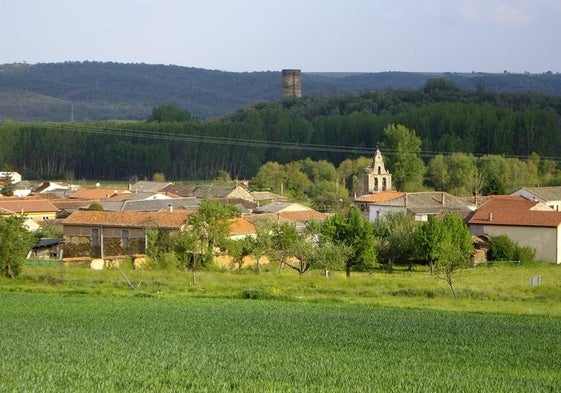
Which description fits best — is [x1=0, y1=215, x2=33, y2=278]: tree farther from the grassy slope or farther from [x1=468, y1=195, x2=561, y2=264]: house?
[x1=468, y1=195, x2=561, y2=264]: house

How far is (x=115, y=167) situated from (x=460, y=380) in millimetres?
111387

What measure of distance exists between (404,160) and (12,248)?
172 feet

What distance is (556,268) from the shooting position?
2052 inches

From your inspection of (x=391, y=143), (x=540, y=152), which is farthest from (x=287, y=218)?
(x=540, y=152)

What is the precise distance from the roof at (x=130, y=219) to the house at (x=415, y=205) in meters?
18.4

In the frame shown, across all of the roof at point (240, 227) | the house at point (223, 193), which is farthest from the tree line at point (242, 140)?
the roof at point (240, 227)

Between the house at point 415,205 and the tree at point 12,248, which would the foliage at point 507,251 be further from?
the tree at point 12,248

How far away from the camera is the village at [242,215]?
4956cm

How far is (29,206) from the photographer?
67438 millimetres

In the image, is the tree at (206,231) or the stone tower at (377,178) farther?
the stone tower at (377,178)

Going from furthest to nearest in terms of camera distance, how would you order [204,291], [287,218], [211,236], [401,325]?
[287,218] < [211,236] < [204,291] < [401,325]

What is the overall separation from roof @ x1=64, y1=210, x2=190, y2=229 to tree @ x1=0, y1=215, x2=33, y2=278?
7997mm

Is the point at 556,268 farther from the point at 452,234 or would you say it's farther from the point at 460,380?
the point at 460,380

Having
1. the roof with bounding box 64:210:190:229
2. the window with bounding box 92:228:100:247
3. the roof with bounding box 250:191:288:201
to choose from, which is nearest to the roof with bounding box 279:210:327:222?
the roof with bounding box 64:210:190:229
